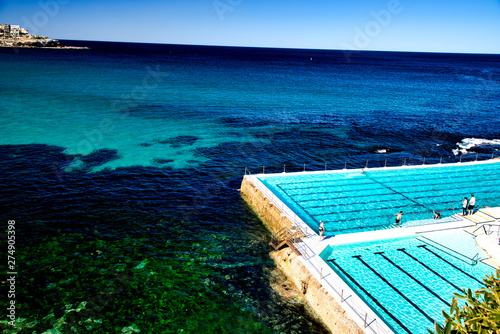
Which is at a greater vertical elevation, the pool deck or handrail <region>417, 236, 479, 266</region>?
the pool deck

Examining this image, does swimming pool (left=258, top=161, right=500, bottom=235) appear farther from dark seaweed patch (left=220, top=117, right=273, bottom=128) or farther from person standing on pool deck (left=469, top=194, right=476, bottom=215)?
dark seaweed patch (left=220, top=117, right=273, bottom=128)

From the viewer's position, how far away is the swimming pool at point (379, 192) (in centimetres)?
2375

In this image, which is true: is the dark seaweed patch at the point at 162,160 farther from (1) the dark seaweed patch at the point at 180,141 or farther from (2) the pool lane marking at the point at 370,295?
(2) the pool lane marking at the point at 370,295

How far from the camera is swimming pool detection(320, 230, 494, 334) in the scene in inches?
593

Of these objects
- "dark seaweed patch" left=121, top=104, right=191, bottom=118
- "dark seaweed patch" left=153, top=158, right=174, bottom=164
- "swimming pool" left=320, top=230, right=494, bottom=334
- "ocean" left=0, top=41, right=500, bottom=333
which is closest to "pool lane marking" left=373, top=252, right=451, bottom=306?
"swimming pool" left=320, top=230, right=494, bottom=334

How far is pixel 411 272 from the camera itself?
17641 mm

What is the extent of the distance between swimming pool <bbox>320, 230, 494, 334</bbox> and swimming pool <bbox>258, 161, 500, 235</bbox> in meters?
2.53

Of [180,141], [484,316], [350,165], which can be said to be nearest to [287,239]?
[484,316]

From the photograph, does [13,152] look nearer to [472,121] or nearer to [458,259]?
[458,259]

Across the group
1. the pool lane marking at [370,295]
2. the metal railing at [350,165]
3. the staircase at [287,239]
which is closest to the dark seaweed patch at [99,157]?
the metal railing at [350,165]

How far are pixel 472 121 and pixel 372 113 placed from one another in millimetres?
16225

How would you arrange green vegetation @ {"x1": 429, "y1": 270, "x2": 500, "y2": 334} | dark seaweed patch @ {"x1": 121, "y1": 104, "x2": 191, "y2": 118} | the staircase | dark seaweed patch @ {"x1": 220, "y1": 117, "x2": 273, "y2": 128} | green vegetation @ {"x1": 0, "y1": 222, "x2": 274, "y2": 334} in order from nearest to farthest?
green vegetation @ {"x1": 429, "y1": 270, "x2": 500, "y2": 334} → green vegetation @ {"x1": 0, "y1": 222, "x2": 274, "y2": 334} → the staircase → dark seaweed patch @ {"x1": 220, "y1": 117, "x2": 273, "y2": 128} → dark seaweed patch @ {"x1": 121, "y1": 104, "x2": 191, "y2": 118}

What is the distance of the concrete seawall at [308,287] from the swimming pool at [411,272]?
163 cm

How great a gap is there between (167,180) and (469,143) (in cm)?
Answer: 3993
